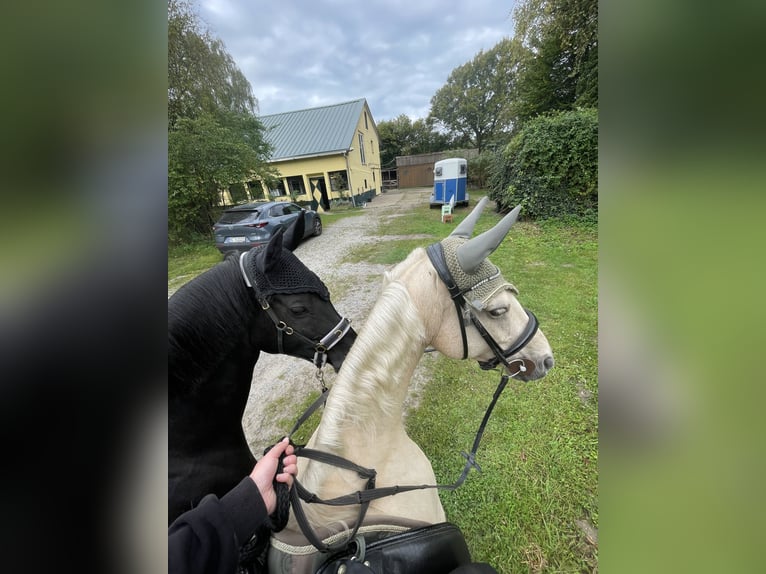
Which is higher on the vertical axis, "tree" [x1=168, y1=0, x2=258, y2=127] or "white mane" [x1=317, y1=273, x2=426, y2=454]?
"tree" [x1=168, y1=0, x2=258, y2=127]

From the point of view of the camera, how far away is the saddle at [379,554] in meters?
1.14

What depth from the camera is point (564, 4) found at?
789cm

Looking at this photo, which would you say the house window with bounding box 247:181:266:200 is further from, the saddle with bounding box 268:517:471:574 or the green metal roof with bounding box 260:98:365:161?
the saddle with bounding box 268:517:471:574

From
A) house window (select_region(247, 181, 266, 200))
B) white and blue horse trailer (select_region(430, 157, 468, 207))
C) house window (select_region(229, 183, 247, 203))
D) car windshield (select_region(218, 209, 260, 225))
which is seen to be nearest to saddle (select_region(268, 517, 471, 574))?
car windshield (select_region(218, 209, 260, 225))

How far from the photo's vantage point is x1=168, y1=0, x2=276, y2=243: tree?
7.50m

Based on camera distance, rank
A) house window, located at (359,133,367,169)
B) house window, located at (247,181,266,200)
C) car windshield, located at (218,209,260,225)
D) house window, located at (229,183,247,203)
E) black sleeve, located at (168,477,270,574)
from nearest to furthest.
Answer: black sleeve, located at (168,477,270,574) → car windshield, located at (218,209,260,225) → house window, located at (229,183,247,203) → house window, located at (247,181,266,200) → house window, located at (359,133,367,169)

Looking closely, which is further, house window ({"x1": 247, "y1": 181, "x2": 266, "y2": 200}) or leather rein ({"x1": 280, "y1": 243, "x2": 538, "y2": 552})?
house window ({"x1": 247, "y1": 181, "x2": 266, "y2": 200})

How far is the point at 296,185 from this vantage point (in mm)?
19203

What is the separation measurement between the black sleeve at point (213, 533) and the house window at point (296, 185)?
1958cm

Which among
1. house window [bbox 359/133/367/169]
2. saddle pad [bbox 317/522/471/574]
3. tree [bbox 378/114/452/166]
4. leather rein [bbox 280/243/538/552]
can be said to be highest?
tree [bbox 378/114/452/166]
